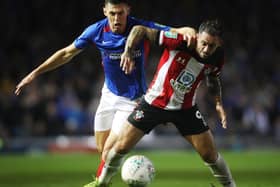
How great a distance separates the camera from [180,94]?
8.38 m

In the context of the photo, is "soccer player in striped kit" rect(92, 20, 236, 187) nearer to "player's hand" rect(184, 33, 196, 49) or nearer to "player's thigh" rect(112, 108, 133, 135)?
"player's hand" rect(184, 33, 196, 49)

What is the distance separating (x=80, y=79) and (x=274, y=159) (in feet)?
18.5

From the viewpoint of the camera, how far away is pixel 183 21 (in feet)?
76.1

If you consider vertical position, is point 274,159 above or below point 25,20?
below

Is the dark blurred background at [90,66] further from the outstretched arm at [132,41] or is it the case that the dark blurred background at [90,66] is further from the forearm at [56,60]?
the outstretched arm at [132,41]

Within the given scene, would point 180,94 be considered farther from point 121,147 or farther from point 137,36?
point 137,36

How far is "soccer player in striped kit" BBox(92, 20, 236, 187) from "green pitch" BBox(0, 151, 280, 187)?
2.50 meters

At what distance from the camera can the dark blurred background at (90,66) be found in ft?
64.8

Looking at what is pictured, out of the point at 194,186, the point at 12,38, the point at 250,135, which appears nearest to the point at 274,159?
the point at 250,135

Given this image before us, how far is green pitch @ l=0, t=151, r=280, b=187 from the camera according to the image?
12.1 meters

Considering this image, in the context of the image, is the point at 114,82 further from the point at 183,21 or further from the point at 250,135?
the point at 183,21

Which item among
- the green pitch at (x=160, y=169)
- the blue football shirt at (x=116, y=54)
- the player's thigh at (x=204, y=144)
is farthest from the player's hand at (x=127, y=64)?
the green pitch at (x=160, y=169)

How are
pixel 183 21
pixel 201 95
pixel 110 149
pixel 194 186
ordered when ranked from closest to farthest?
pixel 110 149 < pixel 194 186 < pixel 201 95 < pixel 183 21

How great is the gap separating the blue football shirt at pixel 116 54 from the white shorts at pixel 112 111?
0.08 meters
